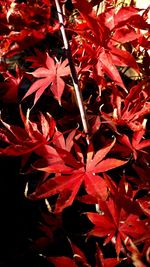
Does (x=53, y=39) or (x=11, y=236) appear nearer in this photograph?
(x=11, y=236)

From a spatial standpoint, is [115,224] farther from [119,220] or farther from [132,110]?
[132,110]

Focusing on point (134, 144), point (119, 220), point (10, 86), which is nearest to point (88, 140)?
point (134, 144)

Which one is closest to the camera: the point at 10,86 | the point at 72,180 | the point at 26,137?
the point at 72,180

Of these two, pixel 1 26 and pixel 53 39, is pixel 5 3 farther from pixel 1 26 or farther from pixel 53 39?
pixel 53 39

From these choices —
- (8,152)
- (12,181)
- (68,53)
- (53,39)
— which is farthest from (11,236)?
(53,39)

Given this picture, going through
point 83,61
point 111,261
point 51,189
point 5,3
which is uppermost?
point 5,3

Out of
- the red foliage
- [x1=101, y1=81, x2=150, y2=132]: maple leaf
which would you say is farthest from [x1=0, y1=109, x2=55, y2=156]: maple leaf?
[x1=101, y1=81, x2=150, y2=132]: maple leaf

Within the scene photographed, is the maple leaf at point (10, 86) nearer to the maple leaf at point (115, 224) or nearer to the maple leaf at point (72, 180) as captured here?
the maple leaf at point (72, 180)

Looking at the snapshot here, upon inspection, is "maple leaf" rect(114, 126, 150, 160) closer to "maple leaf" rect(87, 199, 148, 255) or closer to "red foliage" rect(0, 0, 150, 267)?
"red foliage" rect(0, 0, 150, 267)
